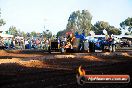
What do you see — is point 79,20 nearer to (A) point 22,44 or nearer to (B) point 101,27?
(B) point 101,27

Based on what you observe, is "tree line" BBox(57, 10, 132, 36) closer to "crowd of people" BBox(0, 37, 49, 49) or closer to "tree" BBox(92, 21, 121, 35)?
"tree" BBox(92, 21, 121, 35)

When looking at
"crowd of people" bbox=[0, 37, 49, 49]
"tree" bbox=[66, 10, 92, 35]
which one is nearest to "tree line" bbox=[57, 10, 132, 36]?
"tree" bbox=[66, 10, 92, 35]

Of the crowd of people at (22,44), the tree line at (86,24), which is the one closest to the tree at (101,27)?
the tree line at (86,24)

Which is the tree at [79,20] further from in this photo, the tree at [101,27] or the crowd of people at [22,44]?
the crowd of people at [22,44]

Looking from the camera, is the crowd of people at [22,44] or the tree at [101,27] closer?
the crowd of people at [22,44]

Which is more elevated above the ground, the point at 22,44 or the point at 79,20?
the point at 79,20

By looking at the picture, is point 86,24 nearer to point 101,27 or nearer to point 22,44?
point 101,27

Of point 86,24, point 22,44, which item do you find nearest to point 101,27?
point 86,24

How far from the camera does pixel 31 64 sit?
1853 centimetres

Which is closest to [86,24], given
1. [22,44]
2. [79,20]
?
[79,20]

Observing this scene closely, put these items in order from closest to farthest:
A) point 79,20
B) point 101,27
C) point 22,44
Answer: point 22,44 → point 101,27 → point 79,20

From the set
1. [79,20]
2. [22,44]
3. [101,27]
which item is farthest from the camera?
[79,20]

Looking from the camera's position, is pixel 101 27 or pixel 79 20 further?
pixel 79 20

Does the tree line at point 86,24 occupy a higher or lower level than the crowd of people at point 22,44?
higher
